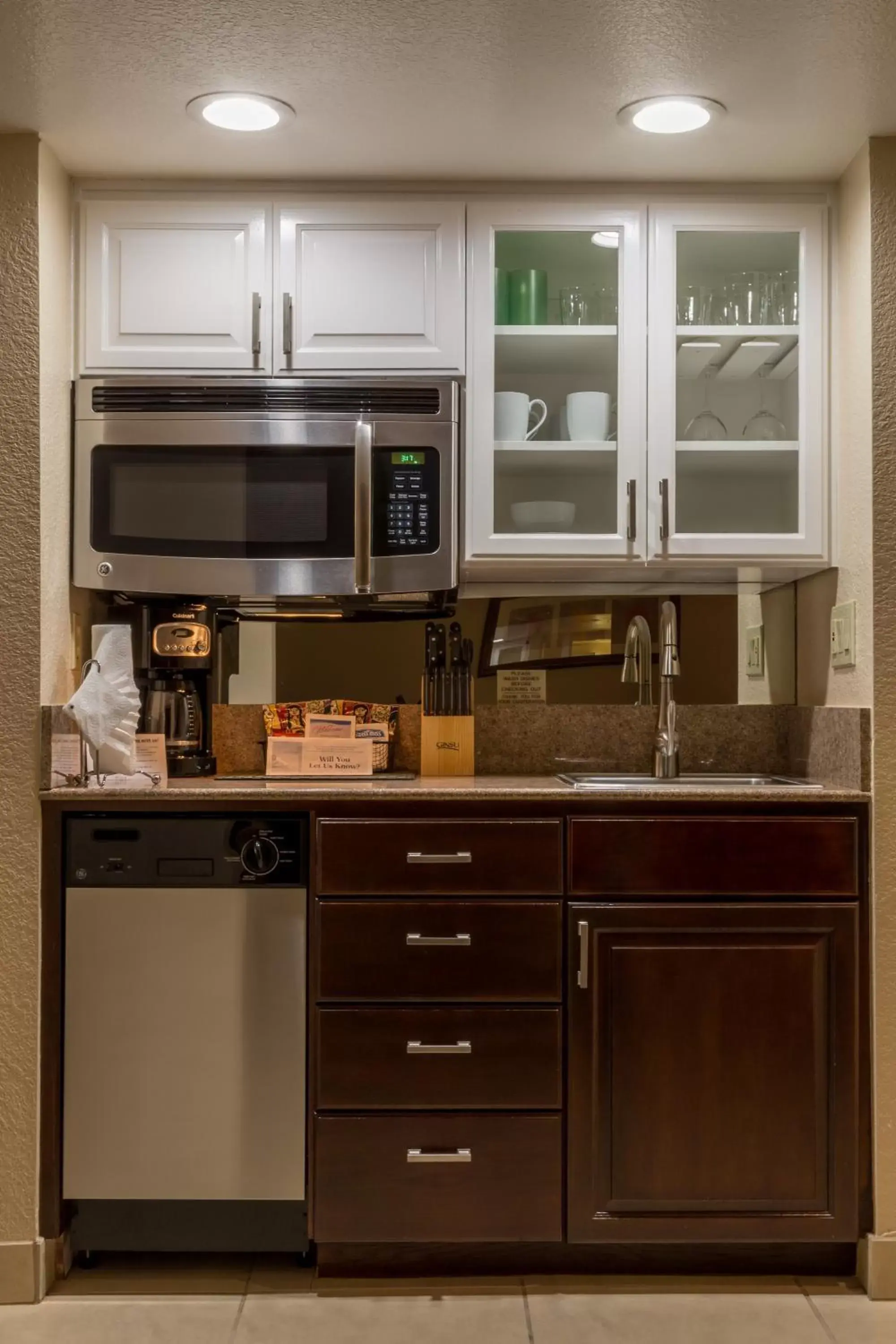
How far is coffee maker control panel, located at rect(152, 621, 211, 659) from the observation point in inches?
101

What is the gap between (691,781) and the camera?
8.65 feet

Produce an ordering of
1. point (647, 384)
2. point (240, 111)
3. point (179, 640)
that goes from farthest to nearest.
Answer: point (179, 640) → point (647, 384) → point (240, 111)

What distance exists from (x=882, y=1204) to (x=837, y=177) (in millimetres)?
2082

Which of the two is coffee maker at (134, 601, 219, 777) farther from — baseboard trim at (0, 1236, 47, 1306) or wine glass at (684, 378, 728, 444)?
wine glass at (684, 378, 728, 444)

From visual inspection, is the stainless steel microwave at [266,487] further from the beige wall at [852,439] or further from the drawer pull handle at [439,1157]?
the drawer pull handle at [439,1157]

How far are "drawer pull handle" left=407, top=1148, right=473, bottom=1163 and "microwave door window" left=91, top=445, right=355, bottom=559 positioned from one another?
47.3 inches

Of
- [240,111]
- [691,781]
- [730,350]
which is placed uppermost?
[240,111]

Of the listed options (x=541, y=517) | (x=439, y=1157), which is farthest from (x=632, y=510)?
(x=439, y=1157)

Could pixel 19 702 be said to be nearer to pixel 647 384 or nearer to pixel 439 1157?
pixel 439 1157

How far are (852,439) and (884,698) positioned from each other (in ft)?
1.78

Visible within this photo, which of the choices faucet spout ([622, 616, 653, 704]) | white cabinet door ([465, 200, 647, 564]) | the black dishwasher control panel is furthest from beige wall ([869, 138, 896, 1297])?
the black dishwasher control panel

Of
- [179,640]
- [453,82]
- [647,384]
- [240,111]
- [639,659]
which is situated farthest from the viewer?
[639,659]

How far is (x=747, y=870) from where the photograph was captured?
→ 7.21 ft

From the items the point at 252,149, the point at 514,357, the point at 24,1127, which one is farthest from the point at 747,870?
the point at 252,149
